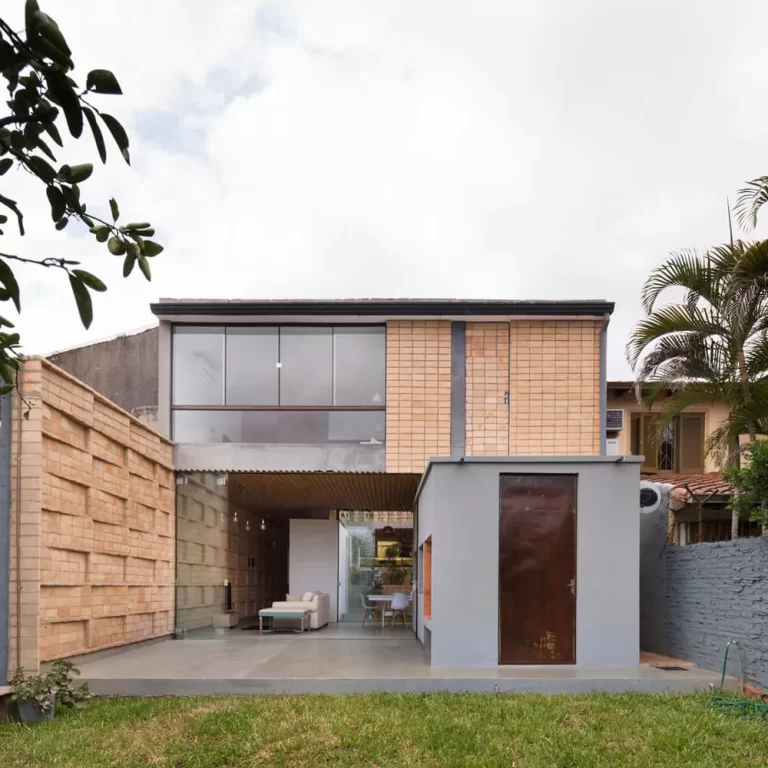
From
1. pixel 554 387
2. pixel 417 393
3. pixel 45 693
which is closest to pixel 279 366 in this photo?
pixel 417 393

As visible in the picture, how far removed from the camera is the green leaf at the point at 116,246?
1.54 metres

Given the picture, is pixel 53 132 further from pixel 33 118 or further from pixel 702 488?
pixel 702 488

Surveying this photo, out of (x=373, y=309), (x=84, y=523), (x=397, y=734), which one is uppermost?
(x=373, y=309)

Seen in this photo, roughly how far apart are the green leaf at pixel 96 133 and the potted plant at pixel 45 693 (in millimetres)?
6685

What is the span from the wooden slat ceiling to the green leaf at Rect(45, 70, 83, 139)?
11.6 meters

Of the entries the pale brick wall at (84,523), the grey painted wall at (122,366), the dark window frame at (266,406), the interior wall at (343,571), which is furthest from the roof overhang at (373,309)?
the interior wall at (343,571)

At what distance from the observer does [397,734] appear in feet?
19.9

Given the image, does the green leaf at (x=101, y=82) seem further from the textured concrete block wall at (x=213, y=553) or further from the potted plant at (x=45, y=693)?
the textured concrete block wall at (x=213, y=553)

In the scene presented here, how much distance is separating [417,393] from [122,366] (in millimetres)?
5219

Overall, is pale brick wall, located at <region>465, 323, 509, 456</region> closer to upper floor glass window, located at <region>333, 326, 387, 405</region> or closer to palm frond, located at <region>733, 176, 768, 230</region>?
upper floor glass window, located at <region>333, 326, 387, 405</region>

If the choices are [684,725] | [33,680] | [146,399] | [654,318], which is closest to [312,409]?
[146,399]

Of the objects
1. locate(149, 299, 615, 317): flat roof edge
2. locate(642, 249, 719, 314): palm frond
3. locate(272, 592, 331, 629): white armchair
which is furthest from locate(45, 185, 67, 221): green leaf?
locate(272, 592, 331, 629): white armchair

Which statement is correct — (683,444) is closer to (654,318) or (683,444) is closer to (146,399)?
(654,318)

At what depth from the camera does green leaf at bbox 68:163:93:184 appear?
58.7 inches
